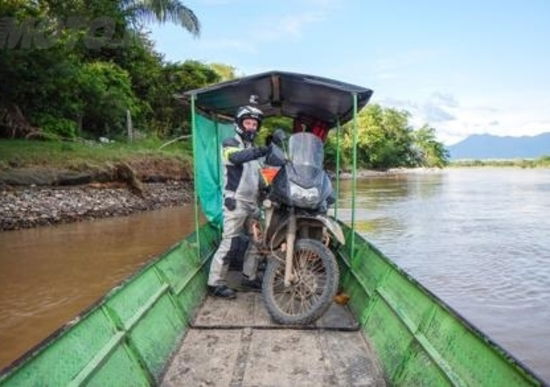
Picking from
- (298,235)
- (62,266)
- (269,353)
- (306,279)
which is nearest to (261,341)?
(269,353)

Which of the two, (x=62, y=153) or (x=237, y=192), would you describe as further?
(x=62, y=153)

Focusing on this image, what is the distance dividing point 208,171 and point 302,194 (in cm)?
270

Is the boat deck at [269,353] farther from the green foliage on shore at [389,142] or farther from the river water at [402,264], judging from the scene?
the green foliage on shore at [389,142]

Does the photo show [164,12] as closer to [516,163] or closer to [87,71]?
[87,71]

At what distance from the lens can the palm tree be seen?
24.3 m

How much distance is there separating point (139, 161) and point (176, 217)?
474 centimetres

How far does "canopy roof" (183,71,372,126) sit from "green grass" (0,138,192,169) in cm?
1042

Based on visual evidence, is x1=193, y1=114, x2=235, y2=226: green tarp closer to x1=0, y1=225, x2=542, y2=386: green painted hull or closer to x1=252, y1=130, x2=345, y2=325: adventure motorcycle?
x1=0, y1=225, x2=542, y2=386: green painted hull

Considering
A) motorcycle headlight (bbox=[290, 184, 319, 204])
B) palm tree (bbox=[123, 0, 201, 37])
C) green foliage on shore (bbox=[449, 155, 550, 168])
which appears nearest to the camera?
motorcycle headlight (bbox=[290, 184, 319, 204])

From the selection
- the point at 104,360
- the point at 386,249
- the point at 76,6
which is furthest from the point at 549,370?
the point at 76,6

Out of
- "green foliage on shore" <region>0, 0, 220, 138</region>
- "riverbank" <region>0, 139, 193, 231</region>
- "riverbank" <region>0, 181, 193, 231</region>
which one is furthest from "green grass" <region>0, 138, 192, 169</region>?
"green foliage on shore" <region>0, 0, 220, 138</region>

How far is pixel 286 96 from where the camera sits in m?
6.27

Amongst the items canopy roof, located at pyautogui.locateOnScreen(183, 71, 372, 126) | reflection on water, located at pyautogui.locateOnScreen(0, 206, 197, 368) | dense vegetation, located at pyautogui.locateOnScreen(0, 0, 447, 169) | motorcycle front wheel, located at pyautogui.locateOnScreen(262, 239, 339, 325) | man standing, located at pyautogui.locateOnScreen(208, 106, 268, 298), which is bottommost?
reflection on water, located at pyautogui.locateOnScreen(0, 206, 197, 368)

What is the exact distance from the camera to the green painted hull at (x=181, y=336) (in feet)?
7.99
